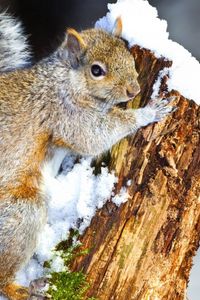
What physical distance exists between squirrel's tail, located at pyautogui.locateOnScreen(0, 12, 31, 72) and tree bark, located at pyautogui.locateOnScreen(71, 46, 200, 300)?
61cm

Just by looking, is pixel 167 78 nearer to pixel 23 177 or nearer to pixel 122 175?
pixel 122 175

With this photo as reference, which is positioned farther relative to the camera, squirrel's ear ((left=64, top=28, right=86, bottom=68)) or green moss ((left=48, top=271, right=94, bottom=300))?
squirrel's ear ((left=64, top=28, right=86, bottom=68))

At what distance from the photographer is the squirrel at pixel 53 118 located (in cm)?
253

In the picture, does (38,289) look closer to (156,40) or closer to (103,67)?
(103,67)

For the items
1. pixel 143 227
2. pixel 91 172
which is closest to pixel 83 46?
pixel 91 172

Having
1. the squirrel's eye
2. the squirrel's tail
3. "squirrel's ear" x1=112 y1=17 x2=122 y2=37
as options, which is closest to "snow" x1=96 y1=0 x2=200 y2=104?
"squirrel's ear" x1=112 y1=17 x2=122 y2=37

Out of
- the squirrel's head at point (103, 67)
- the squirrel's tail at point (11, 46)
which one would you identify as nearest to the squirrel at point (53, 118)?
the squirrel's head at point (103, 67)

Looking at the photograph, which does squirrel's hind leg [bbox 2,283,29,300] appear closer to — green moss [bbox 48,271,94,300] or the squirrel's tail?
green moss [bbox 48,271,94,300]

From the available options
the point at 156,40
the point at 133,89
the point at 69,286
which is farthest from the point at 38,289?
the point at 156,40

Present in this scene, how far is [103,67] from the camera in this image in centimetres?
258

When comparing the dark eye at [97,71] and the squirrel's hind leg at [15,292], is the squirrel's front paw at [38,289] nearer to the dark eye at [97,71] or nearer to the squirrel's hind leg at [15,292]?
the squirrel's hind leg at [15,292]

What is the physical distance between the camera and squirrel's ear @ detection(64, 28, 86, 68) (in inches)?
102

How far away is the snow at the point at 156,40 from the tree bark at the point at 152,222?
57 mm

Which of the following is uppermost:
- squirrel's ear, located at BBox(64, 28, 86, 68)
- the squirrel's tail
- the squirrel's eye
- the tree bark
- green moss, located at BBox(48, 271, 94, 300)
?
the squirrel's tail
